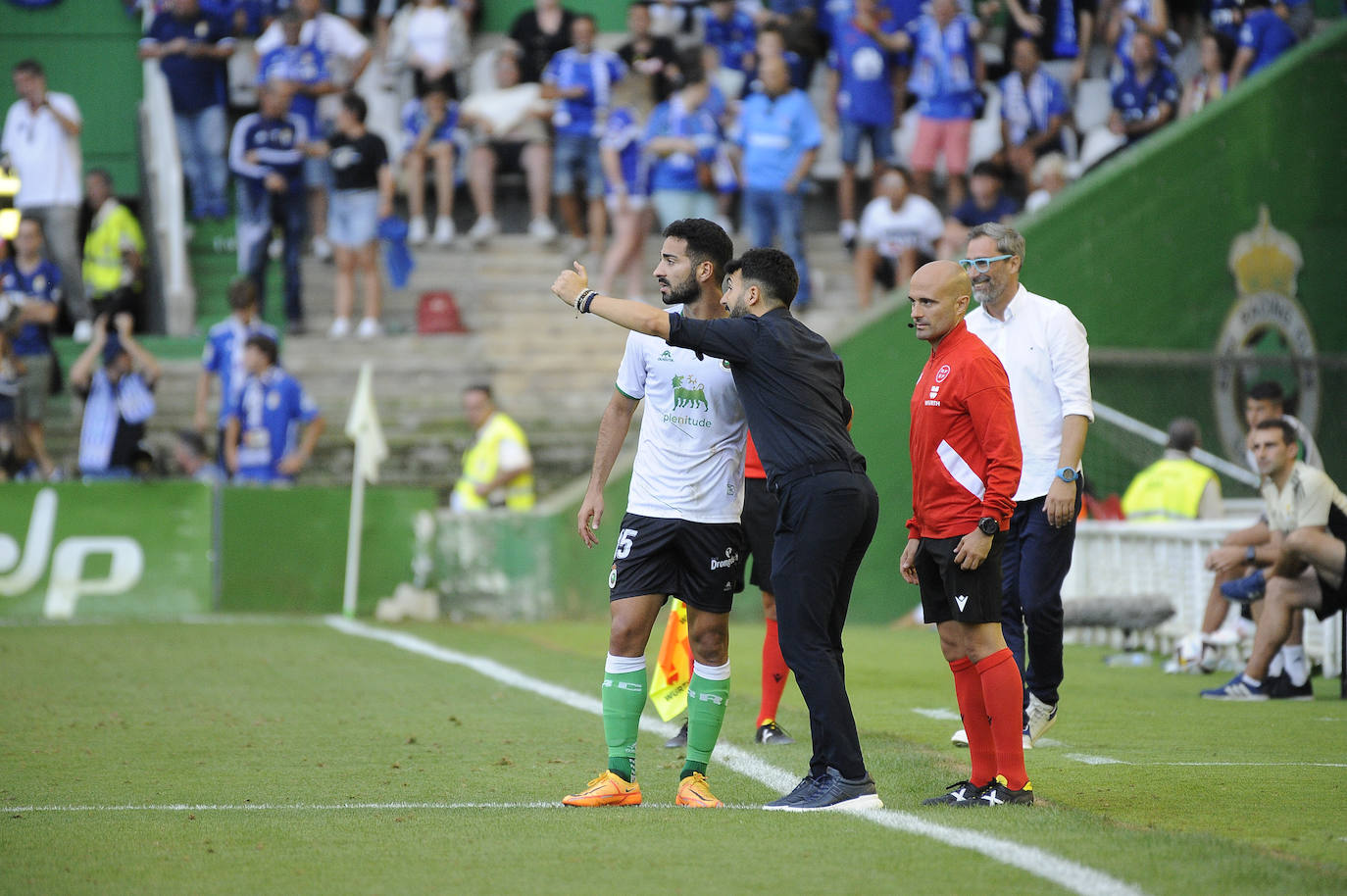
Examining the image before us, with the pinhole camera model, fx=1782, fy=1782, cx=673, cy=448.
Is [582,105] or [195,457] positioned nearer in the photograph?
[195,457]

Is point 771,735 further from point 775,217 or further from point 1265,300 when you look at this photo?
point 1265,300

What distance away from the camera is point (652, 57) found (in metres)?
19.4

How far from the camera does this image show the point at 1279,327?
56.5 feet

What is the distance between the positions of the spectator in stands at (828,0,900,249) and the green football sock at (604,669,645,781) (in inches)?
515

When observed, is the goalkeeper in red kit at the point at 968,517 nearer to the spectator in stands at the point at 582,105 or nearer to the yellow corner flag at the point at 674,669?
the yellow corner flag at the point at 674,669

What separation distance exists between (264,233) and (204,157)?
6.30 ft

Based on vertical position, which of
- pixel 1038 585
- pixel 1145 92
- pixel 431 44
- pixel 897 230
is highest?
pixel 431 44

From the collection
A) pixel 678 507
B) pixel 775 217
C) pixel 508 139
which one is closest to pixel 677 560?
pixel 678 507

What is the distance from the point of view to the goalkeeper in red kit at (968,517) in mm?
6066

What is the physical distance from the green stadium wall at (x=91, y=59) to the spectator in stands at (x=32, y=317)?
4.10m

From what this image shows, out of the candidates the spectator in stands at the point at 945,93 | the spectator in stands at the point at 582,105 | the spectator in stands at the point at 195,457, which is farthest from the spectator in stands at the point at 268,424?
the spectator in stands at the point at 945,93

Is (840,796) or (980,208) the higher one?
(980,208)

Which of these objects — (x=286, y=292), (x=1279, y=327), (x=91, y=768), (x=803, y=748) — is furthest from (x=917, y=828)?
(x=286, y=292)

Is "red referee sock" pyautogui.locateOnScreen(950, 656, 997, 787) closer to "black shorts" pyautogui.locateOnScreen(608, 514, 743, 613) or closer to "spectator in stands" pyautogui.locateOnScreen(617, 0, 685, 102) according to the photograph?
"black shorts" pyautogui.locateOnScreen(608, 514, 743, 613)
